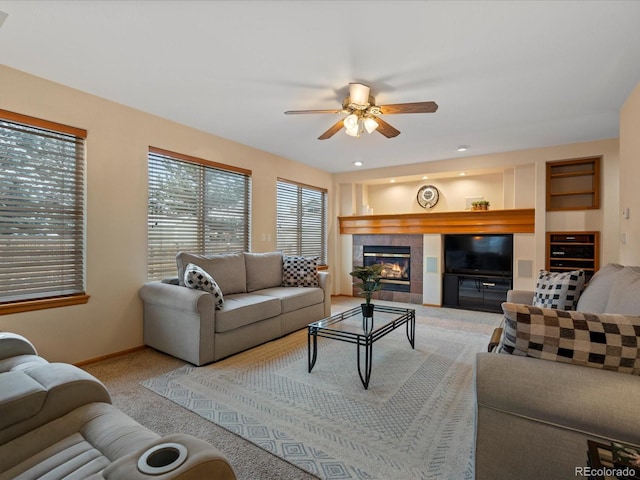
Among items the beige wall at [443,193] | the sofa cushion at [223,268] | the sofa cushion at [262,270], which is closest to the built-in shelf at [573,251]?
the beige wall at [443,193]

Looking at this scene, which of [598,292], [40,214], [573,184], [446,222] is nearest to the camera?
[598,292]

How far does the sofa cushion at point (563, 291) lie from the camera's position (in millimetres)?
2398

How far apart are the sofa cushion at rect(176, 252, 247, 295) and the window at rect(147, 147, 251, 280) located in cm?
29

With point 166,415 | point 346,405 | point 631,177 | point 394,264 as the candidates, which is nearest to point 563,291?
point 631,177

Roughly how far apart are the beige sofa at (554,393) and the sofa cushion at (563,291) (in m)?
Result: 1.27

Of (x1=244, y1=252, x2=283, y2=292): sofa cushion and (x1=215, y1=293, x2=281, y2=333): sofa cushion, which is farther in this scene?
(x1=244, y1=252, x2=283, y2=292): sofa cushion

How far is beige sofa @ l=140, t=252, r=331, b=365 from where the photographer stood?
295 centimetres

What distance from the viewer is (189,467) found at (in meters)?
0.84

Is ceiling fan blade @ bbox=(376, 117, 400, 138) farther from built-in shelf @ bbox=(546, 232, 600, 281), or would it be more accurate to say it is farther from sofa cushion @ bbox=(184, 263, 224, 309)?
built-in shelf @ bbox=(546, 232, 600, 281)

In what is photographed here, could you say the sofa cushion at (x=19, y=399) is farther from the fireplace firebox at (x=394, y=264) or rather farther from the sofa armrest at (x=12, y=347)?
the fireplace firebox at (x=394, y=264)

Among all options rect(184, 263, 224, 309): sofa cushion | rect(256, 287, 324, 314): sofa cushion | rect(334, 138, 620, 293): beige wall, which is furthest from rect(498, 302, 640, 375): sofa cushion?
rect(334, 138, 620, 293): beige wall

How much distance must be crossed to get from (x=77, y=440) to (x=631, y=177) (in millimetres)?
4226

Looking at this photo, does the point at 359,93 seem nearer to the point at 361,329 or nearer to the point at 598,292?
the point at 361,329

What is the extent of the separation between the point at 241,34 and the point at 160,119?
76.1 inches
